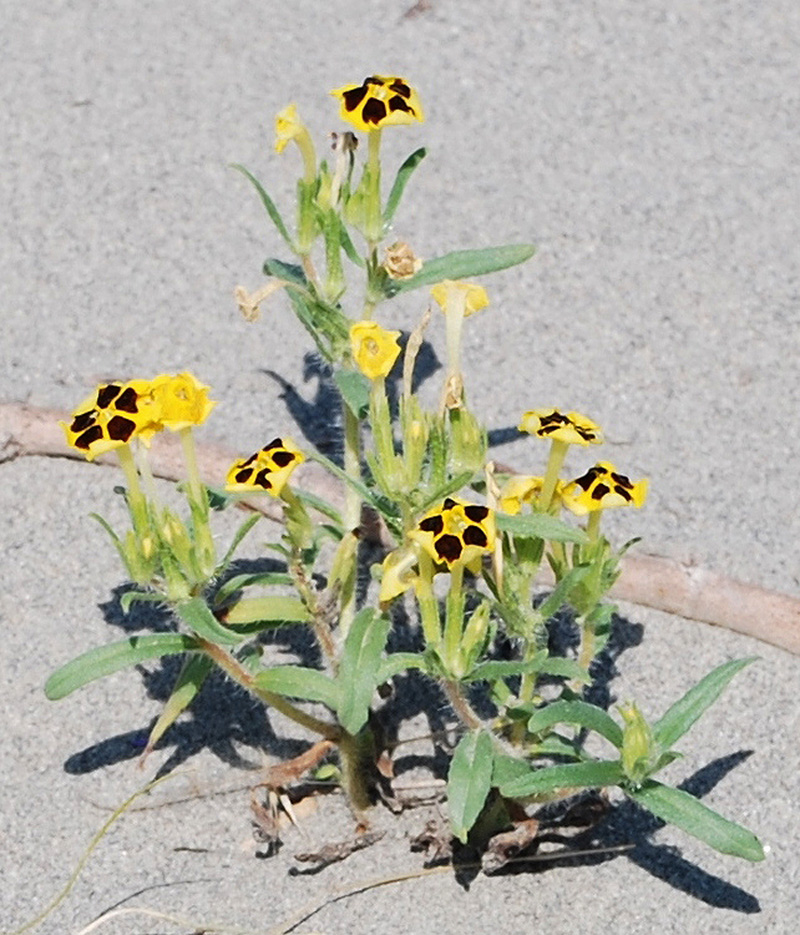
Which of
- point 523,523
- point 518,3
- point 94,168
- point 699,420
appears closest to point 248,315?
point 523,523

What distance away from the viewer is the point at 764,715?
334 centimetres

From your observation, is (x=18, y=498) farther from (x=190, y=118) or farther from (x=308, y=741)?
(x=190, y=118)

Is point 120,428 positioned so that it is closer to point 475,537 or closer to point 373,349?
point 373,349

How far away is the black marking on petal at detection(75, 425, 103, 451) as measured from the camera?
8.84ft

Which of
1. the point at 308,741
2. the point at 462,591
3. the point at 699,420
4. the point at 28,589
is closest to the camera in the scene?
the point at 462,591

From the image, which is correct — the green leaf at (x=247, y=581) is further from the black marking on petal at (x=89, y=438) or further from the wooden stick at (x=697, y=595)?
the wooden stick at (x=697, y=595)

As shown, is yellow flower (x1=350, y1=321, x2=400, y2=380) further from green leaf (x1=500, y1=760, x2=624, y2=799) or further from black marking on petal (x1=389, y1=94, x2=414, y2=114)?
green leaf (x1=500, y1=760, x2=624, y2=799)

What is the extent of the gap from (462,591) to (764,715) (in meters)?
0.95

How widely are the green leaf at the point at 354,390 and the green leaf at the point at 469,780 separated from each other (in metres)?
0.65

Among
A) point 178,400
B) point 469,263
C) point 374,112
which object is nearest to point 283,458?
point 178,400

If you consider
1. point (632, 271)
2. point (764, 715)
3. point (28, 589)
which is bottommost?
point (764, 715)

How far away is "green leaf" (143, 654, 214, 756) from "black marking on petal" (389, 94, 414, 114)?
3.36 ft

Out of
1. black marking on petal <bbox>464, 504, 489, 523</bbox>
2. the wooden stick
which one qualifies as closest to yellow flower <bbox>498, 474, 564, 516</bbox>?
black marking on petal <bbox>464, 504, 489, 523</bbox>

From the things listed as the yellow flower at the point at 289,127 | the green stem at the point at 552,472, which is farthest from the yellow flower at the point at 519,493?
the yellow flower at the point at 289,127
